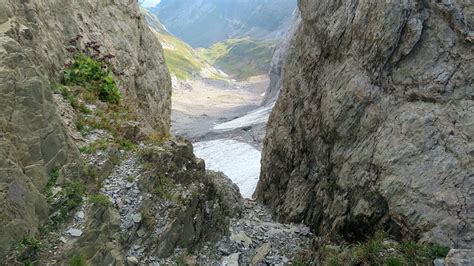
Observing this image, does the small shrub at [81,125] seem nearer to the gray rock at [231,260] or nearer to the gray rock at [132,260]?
the gray rock at [132,260]

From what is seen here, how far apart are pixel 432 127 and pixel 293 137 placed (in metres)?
9.82

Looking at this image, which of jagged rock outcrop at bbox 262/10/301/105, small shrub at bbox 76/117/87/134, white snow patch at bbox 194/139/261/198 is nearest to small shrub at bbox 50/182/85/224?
small shrub at bbox 76/117/87/134

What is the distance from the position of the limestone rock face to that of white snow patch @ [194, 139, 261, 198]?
18608 millimetres

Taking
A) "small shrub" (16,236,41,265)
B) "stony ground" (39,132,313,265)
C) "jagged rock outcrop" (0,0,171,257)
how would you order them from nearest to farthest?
1. "small shrub" (16,236,41,265)
2. "jagged rock outcrop" (0,0,171,257)
3. "stony ground" (39,132,313,265)

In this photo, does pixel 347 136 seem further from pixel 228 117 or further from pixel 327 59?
pixel 228 117

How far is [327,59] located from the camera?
1959 cm

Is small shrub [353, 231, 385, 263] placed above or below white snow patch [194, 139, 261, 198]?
above

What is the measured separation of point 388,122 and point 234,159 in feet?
116

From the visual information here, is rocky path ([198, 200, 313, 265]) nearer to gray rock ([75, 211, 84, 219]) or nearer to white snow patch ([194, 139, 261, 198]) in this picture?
gray rock ([75, 211, 84, 219])

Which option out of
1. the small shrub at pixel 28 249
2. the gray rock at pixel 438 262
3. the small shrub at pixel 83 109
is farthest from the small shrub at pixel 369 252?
the small shrub at pixel 83 109

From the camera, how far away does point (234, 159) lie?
4962 centimetres

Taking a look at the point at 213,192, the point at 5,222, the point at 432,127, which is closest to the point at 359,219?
the point at 432,127

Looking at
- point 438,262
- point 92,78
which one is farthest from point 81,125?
point 438,262

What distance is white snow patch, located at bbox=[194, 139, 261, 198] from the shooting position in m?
40.9
